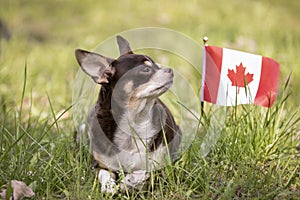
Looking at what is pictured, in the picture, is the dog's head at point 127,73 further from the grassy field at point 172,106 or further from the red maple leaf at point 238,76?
the red maple leaf at point 238,76

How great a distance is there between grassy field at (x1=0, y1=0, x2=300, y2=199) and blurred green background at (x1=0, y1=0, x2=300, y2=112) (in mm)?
17

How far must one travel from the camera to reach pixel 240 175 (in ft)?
9.07

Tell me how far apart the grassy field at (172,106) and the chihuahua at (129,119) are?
96 millimetres

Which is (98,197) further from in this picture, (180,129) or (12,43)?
(12,43)

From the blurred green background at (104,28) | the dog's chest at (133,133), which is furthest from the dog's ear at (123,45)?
the blurred green background at (104,28)

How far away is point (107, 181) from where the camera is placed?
106 inches

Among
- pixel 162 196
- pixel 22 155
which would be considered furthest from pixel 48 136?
pixel 162 196

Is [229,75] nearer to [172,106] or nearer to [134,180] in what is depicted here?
[134,180]

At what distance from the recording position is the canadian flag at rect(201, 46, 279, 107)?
3018 millimetres

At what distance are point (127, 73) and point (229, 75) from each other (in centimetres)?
62

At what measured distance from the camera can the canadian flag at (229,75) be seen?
302 centimetres

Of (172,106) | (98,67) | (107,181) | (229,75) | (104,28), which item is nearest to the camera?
(107,181)

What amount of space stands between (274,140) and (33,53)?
13.9ft

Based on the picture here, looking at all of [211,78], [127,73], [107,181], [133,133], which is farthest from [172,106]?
[107,181]
